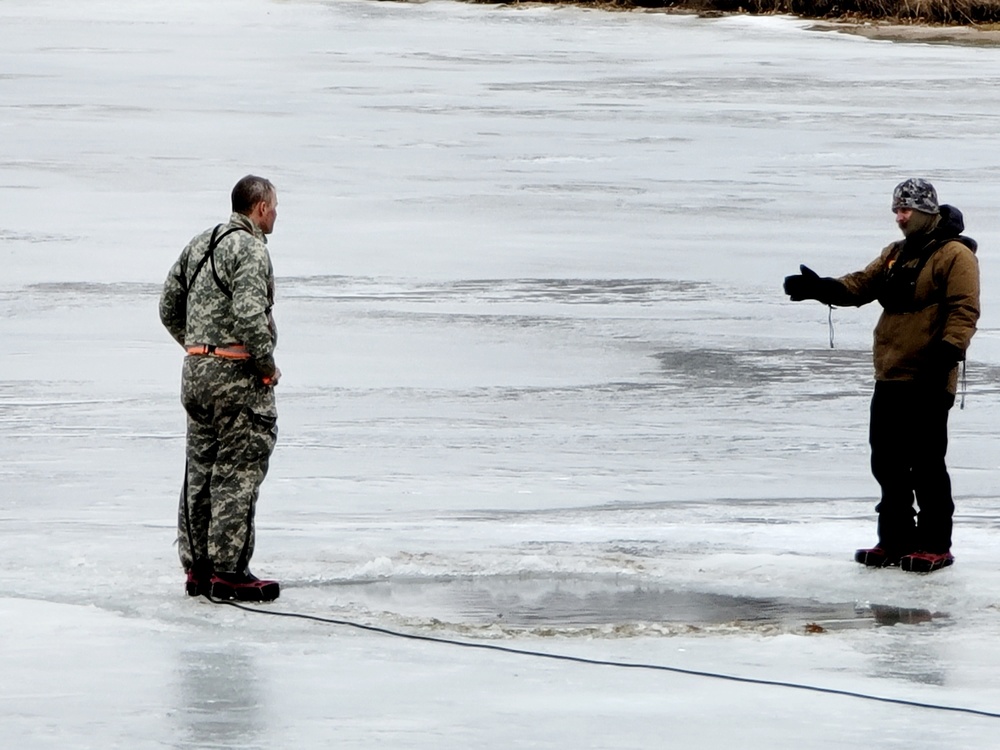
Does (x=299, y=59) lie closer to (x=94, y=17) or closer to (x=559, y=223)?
(x=94, y=17)

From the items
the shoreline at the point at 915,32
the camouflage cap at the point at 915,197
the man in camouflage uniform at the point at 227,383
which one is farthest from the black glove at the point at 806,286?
the shoreline at the point at 915,32

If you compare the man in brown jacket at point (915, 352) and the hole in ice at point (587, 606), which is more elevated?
the man in brown jacket at point (915, 352)

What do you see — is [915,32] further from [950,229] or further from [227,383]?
[227,383]

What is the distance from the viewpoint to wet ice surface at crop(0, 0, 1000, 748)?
6.17 m

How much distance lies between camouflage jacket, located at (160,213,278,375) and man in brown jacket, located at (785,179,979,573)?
2.09 metres

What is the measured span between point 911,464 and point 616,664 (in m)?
1.96

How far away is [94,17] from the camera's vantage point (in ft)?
132

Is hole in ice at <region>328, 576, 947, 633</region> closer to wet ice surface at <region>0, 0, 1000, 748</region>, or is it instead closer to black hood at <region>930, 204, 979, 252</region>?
wet ice surface at <region>0, 0, 1000, 748</region>

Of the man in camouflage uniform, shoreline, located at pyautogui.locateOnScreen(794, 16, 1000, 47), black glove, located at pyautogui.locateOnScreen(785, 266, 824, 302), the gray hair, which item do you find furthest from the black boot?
shoreline, located at pyautogui.locateOnScreen(794, 16, 1000, 47)

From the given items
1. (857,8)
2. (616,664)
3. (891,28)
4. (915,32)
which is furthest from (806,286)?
(857,8)

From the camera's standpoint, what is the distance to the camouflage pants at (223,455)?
7113mm

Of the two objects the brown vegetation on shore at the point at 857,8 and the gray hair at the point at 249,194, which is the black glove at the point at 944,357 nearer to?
the gray hair at the point at 249,194

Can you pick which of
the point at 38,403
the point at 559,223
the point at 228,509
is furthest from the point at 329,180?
the point at 228,509

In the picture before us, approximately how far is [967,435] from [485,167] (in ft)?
35.7
